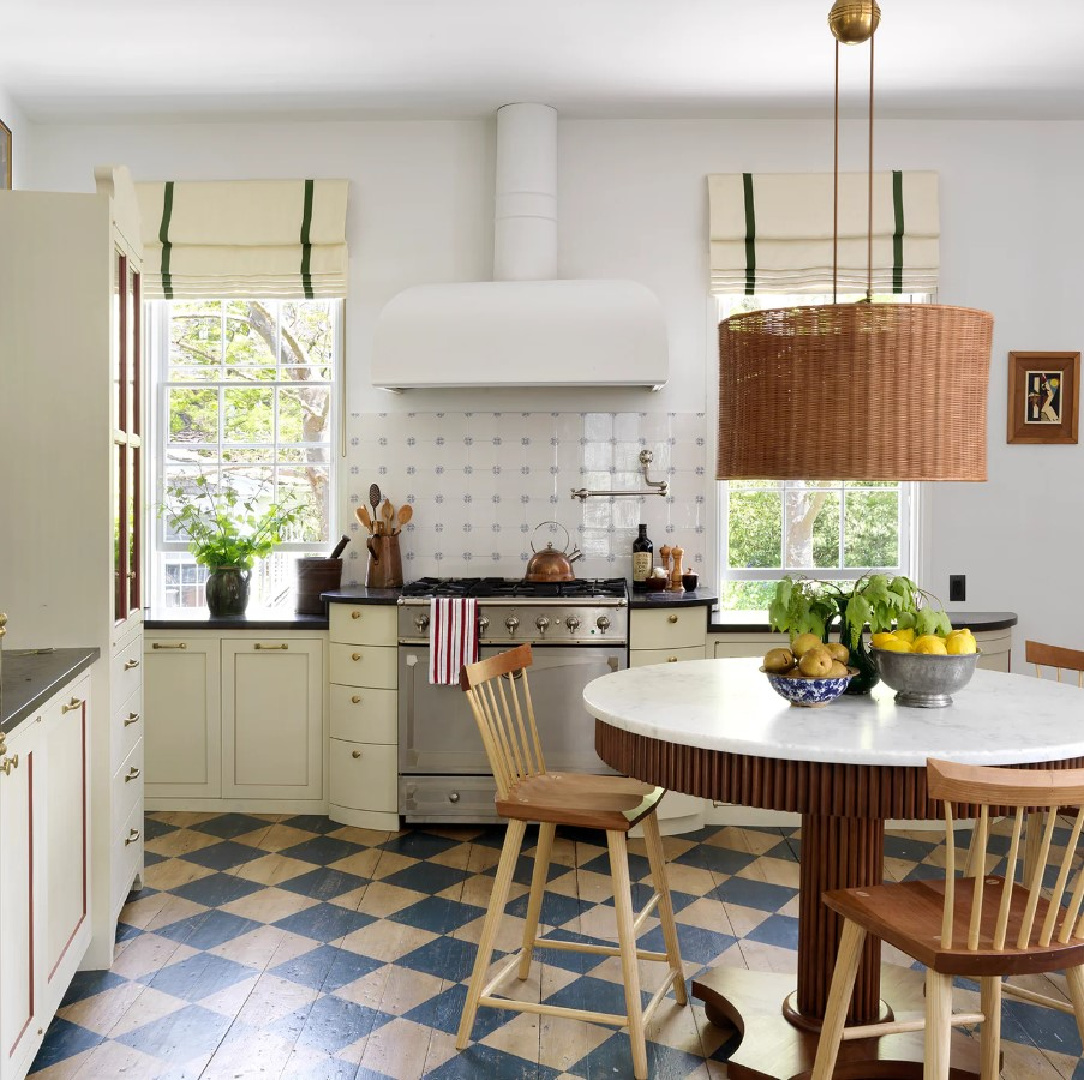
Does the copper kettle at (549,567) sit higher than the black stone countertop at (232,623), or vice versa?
the copper kettle at (549,567)

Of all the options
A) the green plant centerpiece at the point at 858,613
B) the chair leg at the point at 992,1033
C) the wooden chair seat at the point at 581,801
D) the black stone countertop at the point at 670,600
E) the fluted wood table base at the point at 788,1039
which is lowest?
the fluted wood table base at the point at 788,1039

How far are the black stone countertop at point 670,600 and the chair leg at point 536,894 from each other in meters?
1.43

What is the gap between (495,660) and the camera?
9.45 feet

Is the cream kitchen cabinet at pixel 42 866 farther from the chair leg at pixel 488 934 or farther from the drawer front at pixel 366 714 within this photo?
the drawer front at pixel 366 714

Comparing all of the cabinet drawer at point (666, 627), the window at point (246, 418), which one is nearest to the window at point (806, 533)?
the cabinet drawer at point (666, 627)

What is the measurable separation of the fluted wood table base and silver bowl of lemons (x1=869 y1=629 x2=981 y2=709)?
2.48ft

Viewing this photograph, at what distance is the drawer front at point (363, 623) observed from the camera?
4188mm

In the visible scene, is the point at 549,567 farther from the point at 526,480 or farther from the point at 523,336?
the point at 523,336

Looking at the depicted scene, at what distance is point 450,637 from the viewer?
161 inches

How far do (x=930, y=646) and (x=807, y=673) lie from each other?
11.3 inches

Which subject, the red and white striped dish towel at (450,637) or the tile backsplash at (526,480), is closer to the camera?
the red and white striped dish towel at (450,637)

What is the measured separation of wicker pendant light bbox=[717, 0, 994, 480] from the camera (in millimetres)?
2137

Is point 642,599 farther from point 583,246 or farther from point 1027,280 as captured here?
point 1027,280

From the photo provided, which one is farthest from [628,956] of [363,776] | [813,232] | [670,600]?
[813,232]
